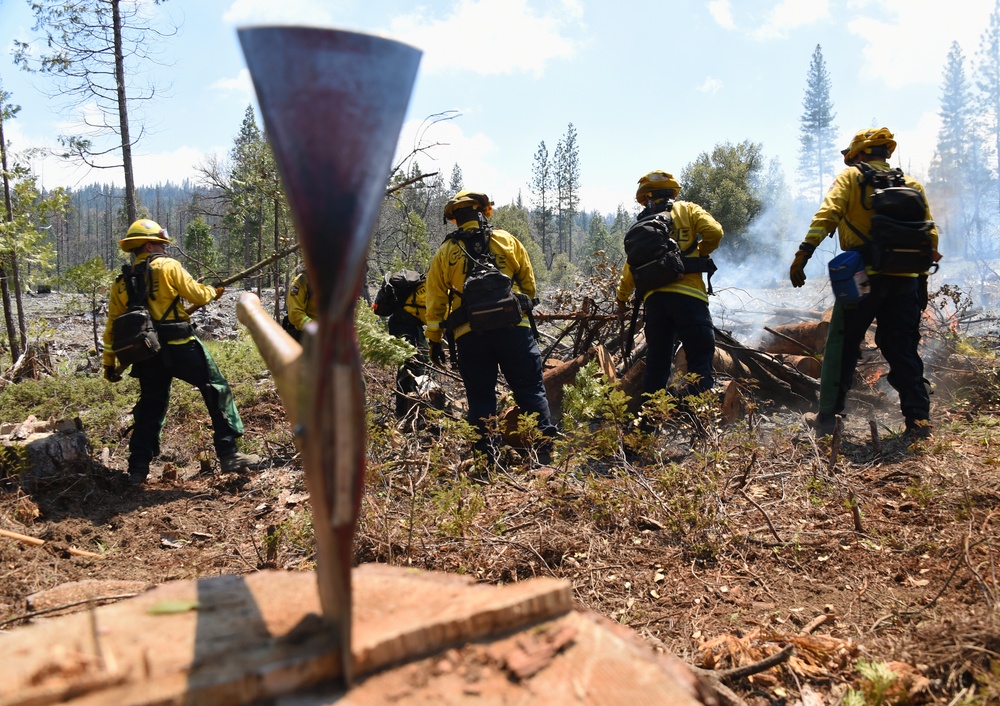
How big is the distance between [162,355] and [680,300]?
4.38 metres

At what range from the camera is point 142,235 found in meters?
5.47

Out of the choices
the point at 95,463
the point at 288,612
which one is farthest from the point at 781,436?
the point at 95,463

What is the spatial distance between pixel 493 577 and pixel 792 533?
156 cm

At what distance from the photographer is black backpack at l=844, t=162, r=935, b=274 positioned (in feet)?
15.3

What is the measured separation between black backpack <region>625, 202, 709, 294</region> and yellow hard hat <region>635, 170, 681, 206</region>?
0.28m

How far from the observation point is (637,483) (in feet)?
12.1

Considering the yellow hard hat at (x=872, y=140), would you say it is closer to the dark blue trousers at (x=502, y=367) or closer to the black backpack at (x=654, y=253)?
the black backpack at (x=654, y=253)

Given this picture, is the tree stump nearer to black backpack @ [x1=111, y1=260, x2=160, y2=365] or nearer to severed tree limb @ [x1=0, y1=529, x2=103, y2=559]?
black backpack @ [x1=111, y1=260, x2=160, y2=365]

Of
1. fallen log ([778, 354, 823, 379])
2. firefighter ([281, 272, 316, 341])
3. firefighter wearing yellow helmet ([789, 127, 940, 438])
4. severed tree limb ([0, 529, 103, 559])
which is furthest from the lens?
fallen log ([778, 354, 823, 379])

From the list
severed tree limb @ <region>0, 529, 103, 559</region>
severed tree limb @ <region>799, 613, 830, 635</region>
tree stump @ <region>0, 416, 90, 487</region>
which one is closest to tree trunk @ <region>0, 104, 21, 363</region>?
tree stump @ <region>0, 416, 90, 487</region>

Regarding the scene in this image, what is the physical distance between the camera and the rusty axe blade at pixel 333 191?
44.5 inches

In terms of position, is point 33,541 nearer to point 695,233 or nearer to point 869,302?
point 695,233

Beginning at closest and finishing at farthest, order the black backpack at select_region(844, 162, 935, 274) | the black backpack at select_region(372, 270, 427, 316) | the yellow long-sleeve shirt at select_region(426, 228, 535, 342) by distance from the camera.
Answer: the black backpack at select_region(844, 162, 935, 274), the yellow long-sleeve shirt at select_region(426, 228, 535, 342), the black backpack at select_region(372, 270, 427, 316)

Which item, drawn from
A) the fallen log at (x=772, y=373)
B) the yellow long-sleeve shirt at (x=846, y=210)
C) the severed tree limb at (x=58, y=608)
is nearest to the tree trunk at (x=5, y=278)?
the severed tree limb at (x=58, y=608)
